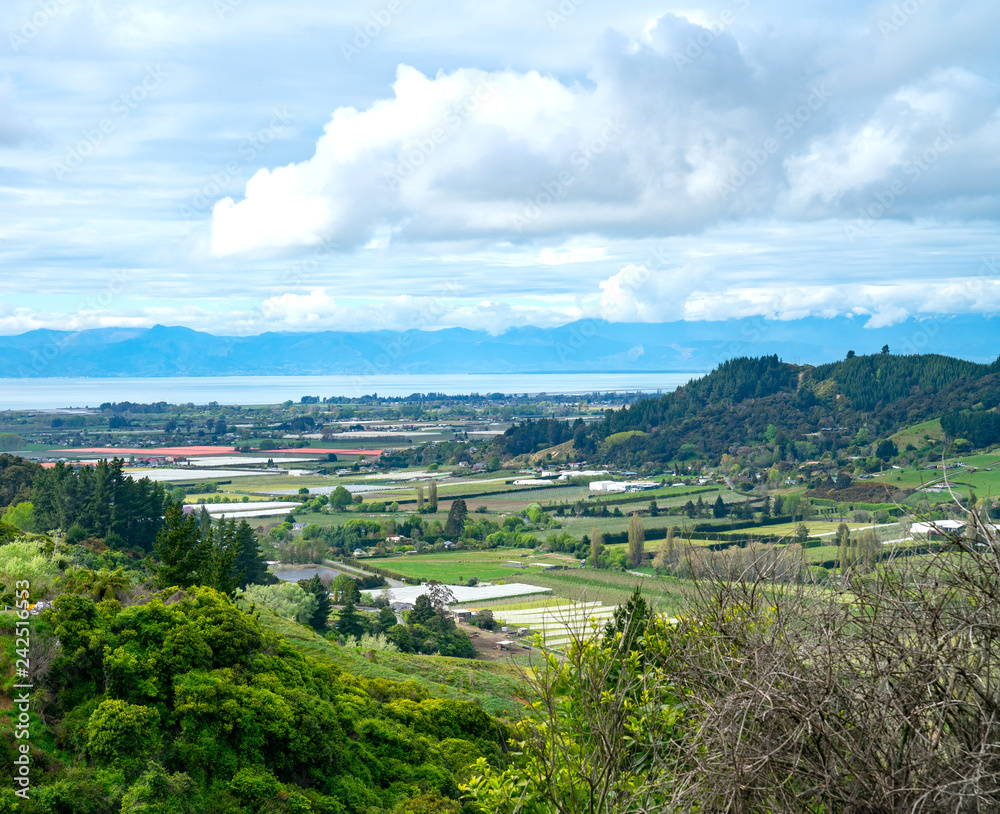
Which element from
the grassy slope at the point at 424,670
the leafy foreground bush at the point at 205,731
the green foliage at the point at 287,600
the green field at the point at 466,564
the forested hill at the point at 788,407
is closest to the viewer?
the leafy foreground bush at the point at 205,731

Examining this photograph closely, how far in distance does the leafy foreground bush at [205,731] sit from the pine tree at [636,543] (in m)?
45.3

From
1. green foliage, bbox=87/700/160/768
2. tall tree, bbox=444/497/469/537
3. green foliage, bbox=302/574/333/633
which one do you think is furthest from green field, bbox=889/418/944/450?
green foliage, bbox=87/700/160/768

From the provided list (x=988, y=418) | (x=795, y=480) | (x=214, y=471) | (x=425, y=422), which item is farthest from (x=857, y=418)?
(x=214, y=471)

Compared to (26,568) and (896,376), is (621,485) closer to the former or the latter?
(896,376)

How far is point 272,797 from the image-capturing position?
1260cm

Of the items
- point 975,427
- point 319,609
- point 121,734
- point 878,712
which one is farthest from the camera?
point 975,427

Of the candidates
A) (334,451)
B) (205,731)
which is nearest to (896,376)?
(334,451)

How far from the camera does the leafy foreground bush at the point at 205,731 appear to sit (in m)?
11.7

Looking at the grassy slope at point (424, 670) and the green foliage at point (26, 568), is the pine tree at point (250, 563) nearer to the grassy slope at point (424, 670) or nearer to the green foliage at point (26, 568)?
the grassy slope at point (424, 670)

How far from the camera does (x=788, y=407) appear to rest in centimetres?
13975

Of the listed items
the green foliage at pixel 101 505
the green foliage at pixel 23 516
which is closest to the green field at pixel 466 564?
the green foliage at pixel 101 505

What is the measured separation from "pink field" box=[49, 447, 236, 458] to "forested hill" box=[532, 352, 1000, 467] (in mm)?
42868

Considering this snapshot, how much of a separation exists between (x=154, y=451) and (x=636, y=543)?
246 ft

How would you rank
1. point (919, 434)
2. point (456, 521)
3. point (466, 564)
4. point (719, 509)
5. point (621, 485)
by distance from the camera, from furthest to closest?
point (919, 434), point (621, 485), point (719, 509), point (456, 521), point (466, 564)
